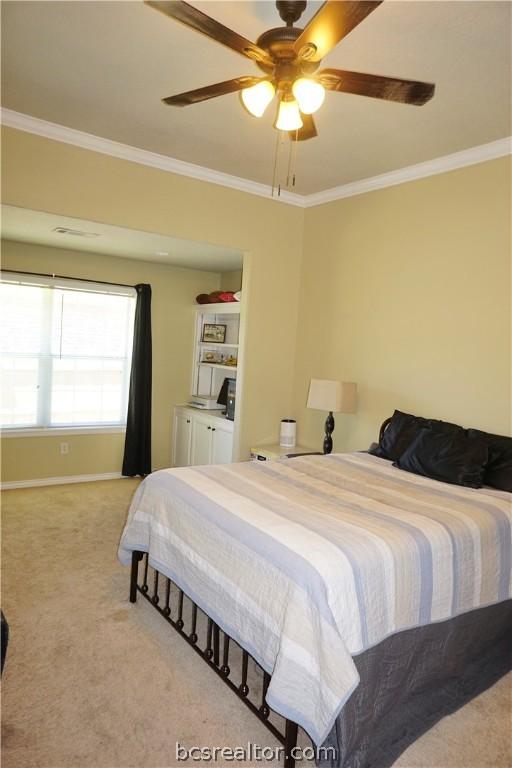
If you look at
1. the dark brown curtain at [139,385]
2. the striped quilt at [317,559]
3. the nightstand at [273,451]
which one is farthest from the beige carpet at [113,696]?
the dark brown curtain at [139,385]

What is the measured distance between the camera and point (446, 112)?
8.82 feet

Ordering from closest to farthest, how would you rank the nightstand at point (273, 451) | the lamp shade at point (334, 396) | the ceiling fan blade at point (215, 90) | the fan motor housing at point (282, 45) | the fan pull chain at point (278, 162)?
the fan motor housing at point (282, 45) → the ceiling fan blade at point (215, 90) → the fan pull chain at point (278, 162) → the lamp shade at point (334, 396) → the nightstand at point (273, 451)

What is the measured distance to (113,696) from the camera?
6.70ft

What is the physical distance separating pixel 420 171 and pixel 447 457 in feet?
6.79

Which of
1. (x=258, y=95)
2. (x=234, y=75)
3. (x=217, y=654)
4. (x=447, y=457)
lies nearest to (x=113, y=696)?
(x=217, y=654)

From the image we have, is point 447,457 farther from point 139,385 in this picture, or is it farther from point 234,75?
point 139,385

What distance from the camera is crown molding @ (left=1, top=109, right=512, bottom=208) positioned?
121 inches

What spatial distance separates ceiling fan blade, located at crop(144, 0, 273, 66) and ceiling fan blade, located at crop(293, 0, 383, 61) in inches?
6.0

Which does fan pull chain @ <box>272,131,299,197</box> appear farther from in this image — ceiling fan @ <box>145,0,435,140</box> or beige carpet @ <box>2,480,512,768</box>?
beige carpet @ <box>2,480,512,768</box>

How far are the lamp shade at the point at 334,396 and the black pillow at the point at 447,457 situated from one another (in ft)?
2.58

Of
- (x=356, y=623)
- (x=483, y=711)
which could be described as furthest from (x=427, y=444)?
(x=356, y=623)

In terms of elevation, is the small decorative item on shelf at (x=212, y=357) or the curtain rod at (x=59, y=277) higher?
the curtain rod at (x=59, y=277)

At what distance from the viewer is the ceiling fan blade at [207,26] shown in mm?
1470

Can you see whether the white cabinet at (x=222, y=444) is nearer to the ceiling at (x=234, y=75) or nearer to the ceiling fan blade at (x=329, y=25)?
the ceiling at (x=234, y=75)
